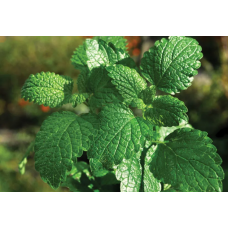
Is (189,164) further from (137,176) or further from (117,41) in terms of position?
(117,41)

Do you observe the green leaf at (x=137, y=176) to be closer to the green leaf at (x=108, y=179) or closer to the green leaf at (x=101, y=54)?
the green leaf at (x=108, y=179)

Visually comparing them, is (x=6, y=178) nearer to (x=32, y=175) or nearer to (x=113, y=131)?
(x=32, y=175)

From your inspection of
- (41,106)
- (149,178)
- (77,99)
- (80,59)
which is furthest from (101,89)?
(41,106)

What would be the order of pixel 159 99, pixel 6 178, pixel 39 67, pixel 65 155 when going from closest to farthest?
pixel 65 155 < pixel 159 99 < pixel 6 178 < pixel 39 67

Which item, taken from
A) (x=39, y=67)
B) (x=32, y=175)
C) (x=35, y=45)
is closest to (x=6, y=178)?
(x=32, y=175)

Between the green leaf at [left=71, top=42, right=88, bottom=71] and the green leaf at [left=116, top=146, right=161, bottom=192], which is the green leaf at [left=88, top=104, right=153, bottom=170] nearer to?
the green leaf at [left=116, top=146, right=161, bottom=192]

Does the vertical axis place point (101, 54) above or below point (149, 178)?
above
